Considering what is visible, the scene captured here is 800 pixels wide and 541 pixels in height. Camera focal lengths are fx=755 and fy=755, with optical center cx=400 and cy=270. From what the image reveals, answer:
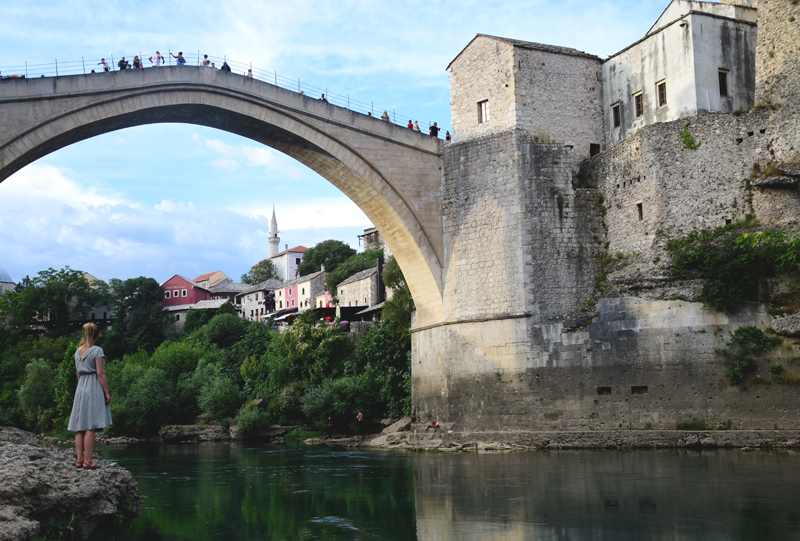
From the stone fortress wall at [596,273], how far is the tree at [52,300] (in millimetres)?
48608

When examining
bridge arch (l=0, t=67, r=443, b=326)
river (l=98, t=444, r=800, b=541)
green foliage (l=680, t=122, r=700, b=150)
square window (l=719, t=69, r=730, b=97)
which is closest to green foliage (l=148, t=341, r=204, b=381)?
bridge arch (l=0, t=67, r=443, b=326)

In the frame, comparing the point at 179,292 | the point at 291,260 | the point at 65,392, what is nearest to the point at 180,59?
the point at 65,392

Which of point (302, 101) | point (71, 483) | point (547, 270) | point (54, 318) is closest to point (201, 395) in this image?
point (302, 101)

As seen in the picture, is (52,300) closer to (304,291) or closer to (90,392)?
(304,291)

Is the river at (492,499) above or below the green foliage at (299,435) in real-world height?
above

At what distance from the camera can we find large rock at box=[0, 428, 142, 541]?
6324 mm

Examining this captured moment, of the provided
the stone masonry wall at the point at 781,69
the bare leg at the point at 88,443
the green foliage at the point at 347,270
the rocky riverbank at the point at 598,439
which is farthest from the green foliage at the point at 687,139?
the green foliage at the point at 347,270

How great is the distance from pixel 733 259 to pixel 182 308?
2422 inches

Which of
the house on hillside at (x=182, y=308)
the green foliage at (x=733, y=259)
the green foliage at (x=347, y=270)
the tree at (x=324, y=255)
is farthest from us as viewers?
the tree at (x=324, y=255)

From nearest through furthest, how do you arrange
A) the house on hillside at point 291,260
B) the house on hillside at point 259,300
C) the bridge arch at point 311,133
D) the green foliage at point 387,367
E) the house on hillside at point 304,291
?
the bridge arch at point 311,133 < the green foliage at point 387,367 < the house on hillside at point 304,291 < the house on hillside at point 259,300 < the house on hillside at point 291,260

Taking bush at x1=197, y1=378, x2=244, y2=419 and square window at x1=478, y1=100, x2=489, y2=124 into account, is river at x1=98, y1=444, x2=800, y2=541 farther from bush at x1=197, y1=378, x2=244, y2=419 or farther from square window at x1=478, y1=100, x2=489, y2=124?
bush at x1=197, y1=378, x2=244, y2=419

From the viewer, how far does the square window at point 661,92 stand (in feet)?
63.6

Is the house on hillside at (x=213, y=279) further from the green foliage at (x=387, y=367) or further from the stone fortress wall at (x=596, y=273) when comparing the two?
the stone fortress wall at (x=596, y=273)

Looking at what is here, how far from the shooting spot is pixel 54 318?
61875 millimetres
